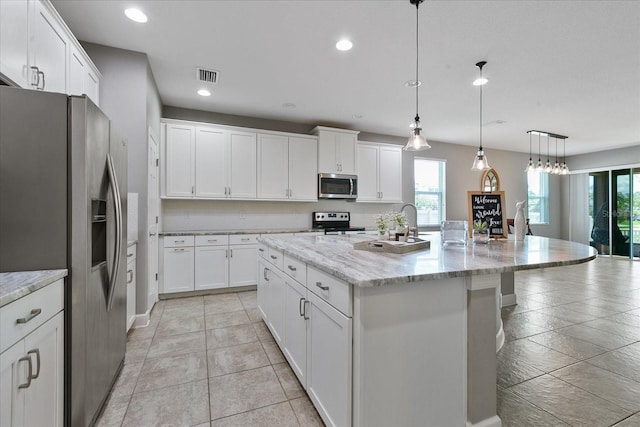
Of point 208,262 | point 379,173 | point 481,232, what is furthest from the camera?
point 379,173

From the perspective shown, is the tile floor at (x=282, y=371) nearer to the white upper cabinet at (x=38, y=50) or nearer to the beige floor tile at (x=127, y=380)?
the beige floor tile at (x=127, y=380)

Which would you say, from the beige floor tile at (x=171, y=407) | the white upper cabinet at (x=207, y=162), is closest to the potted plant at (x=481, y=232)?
the beige floor tile at (x=171, y=407)

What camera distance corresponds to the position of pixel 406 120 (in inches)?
197

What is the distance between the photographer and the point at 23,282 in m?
1.13

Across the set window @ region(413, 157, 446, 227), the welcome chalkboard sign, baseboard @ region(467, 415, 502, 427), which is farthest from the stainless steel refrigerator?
window @ region(413, 157, 446, 227)

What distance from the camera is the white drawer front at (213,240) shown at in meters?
4.04

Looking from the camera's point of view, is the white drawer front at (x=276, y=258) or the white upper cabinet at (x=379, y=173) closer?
the white drawer front at (x=276, y=258)

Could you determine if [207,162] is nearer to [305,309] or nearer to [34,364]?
[305,309]

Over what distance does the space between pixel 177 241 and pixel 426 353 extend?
11.5ft

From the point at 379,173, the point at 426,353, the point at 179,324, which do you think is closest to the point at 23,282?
the point at 426,353

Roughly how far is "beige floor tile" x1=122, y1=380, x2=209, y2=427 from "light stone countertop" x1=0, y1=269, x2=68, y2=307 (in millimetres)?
939

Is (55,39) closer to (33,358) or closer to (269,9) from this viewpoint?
(269,9)

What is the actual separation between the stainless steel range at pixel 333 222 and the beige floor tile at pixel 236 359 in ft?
9.18

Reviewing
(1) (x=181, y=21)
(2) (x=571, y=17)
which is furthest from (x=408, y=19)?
(1) (x=181, y=21)
